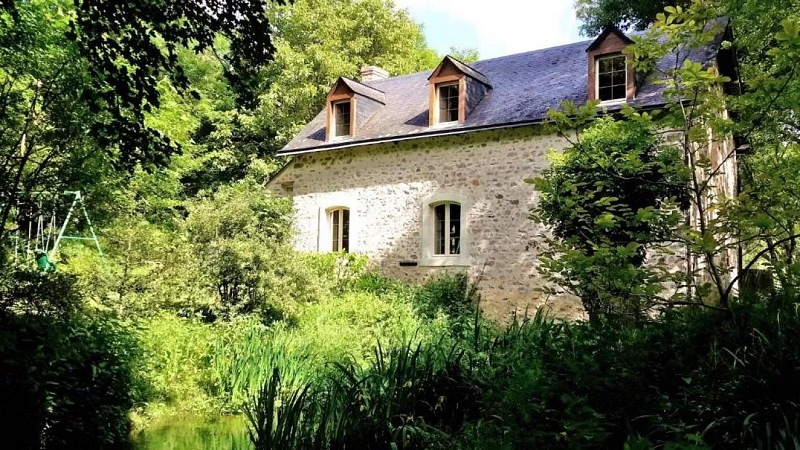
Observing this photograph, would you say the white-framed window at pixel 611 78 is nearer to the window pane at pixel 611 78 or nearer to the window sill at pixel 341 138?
the window pane at pixel 611 78

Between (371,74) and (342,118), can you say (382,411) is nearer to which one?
(342,118)

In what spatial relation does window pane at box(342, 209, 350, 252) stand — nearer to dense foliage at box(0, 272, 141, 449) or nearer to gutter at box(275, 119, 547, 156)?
gutter at box(275, 119, 547, 156)

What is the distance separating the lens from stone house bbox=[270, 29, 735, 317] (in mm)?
11281

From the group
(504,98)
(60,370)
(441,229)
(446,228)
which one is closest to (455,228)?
(446,228)

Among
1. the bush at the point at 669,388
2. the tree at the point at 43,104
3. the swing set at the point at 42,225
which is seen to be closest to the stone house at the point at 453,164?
the swing set at the point at 42,225

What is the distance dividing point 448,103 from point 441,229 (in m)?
2.62

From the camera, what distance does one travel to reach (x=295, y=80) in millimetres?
19094

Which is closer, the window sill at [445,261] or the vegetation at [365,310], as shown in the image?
the vegetation at [365,310]

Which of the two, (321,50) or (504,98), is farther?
(321,50)

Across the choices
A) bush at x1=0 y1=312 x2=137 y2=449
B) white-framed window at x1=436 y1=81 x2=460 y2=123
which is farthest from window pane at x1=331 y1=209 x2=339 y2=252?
bush at x1=0 y1=312 x2=137 y2=449

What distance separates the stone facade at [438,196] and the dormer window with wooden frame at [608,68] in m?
1.19

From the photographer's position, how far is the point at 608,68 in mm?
10969

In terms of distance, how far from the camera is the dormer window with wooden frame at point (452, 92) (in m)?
12.4

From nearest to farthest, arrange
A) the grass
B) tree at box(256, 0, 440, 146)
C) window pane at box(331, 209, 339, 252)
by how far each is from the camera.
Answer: the grass, window pane at box(331, 209, 339, 252), tree at box(256, 0, 440, 146)
